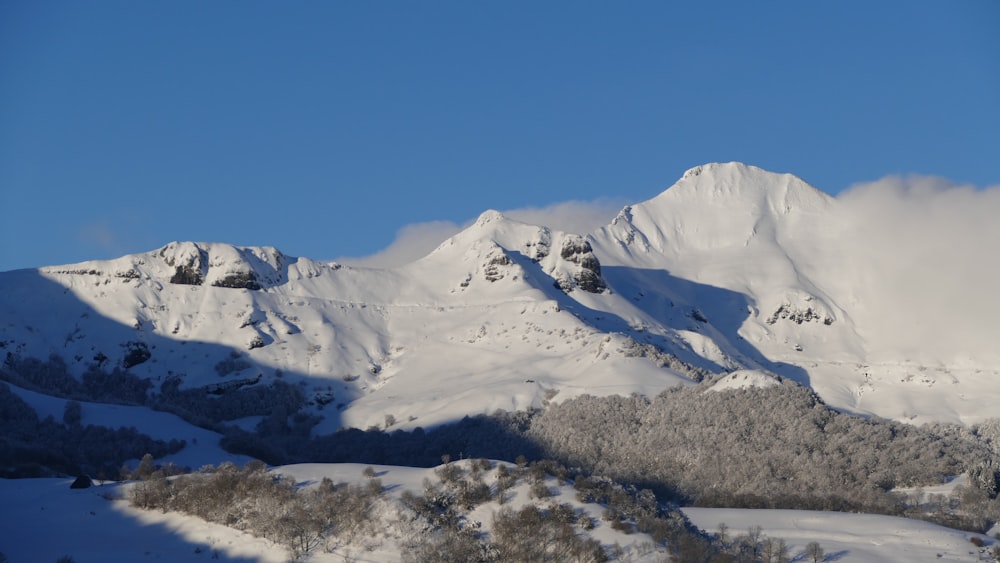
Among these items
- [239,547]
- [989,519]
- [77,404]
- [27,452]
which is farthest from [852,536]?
[77,404]

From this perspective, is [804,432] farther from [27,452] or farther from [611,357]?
[27,452]

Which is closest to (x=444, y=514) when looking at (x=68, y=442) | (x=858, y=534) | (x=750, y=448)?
(x=858, y=534)

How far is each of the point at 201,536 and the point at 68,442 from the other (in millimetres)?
94043

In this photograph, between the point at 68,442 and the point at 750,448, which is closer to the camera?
the point at 750,448

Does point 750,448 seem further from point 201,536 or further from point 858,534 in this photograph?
point 201,536

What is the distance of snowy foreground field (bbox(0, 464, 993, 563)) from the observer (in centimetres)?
7069

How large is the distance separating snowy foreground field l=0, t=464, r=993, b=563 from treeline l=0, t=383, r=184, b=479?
56028 mm

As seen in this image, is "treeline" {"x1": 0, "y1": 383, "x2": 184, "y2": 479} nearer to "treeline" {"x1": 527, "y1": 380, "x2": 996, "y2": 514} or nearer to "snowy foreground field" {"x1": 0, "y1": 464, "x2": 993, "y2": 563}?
"treeline" {"x1": 527, "y1": 380, "x2": 996, "y2": 514}

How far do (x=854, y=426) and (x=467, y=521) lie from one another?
306 feet

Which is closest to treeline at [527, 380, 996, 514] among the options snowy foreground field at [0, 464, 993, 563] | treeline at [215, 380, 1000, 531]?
treeline at [215, 380, 1000, 531]

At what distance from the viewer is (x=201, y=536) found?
73.1 metres

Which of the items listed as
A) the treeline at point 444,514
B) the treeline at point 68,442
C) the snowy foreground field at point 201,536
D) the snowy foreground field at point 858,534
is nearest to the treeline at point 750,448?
the snowy foreground field at point 858,534

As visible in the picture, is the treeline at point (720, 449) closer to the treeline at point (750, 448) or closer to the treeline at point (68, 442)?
the treeline at point (750, 448)

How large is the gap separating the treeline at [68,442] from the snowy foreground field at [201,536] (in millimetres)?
56028
